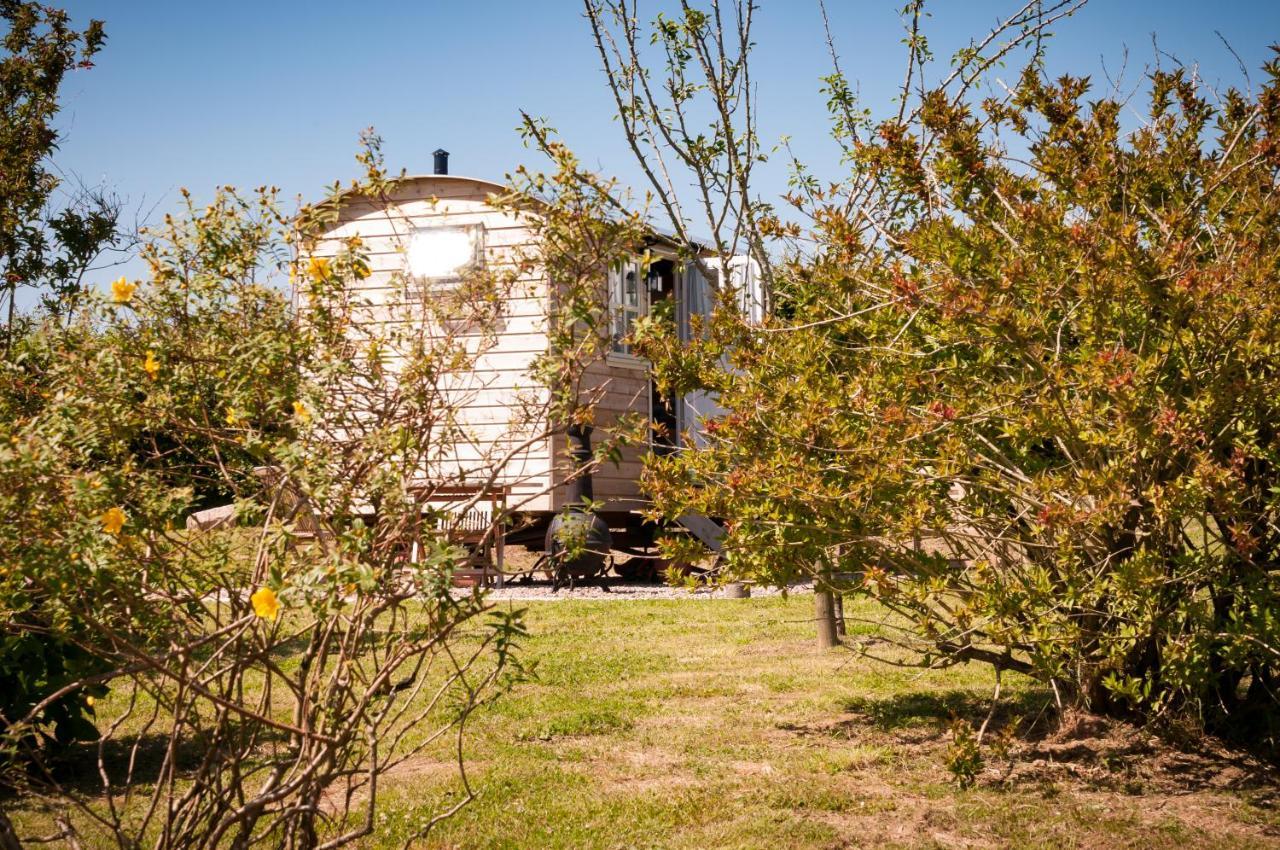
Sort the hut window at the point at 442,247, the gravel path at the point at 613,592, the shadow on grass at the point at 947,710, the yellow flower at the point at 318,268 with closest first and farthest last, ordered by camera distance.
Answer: the yellow flower at the point at 318,268 → the shadow on grass at the point at 947,710 → the hut window at the point at 442,247 → the gravel path at the point at 613,592

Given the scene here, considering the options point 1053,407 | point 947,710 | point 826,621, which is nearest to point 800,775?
point 947,710

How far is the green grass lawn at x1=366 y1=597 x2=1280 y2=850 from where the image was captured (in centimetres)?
454

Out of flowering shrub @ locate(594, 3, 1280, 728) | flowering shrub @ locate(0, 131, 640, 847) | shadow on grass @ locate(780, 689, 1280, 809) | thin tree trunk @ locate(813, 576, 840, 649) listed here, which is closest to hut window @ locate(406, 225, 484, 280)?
thin tree trunk @ locate(813, 576, 840, 649)

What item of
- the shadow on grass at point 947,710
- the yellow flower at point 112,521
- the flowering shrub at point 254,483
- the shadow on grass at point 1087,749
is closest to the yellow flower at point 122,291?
the flowering shrub at point 254,483

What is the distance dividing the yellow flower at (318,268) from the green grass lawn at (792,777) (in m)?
2.26

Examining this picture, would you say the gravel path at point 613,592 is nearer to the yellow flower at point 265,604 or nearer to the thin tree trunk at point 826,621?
the thin tree trunk at point 826,621

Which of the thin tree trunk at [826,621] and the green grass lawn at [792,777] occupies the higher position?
the thin tree trunk at [826,621]

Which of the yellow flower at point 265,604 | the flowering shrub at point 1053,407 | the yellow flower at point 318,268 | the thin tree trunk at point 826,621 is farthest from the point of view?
the thin tree trunk at point 826,621

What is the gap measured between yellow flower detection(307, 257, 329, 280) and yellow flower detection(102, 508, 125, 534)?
937 mm

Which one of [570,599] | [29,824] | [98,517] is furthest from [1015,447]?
[570,599]

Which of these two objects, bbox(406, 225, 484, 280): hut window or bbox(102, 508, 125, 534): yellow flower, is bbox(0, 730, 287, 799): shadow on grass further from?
bbox(406, 225, 484, 280): hut window

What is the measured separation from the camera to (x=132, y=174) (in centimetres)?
1266

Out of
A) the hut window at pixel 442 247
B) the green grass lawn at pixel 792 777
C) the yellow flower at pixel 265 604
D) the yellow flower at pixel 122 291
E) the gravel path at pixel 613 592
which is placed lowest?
the green grass lawn at pixel 792 777

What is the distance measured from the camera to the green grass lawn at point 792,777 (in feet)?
14.9
